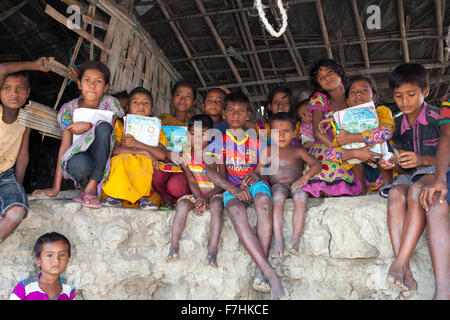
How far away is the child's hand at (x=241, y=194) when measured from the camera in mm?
2586

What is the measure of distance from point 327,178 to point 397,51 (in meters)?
2.88

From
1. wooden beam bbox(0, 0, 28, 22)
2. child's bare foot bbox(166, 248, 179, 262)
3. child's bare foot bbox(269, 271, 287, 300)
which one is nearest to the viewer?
child's bare foot bbox(269, 271, 287, 300)

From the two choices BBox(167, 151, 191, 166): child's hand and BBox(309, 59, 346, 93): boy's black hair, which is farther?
BBox(309, 59, 346, 93): boy's black hair

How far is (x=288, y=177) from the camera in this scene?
2859 mm

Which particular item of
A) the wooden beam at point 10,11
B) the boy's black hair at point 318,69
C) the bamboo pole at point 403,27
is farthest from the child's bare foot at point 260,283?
the wooden beam at point 10,11

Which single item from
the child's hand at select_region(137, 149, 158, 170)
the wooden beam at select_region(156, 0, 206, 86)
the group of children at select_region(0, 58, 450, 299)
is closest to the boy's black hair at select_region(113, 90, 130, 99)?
the group of children at select_region(0, 58, 450, 299)

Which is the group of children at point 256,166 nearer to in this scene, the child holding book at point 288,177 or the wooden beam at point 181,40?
the child holding book at point 288,177

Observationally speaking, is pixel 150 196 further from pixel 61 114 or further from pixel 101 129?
pixel 61 114

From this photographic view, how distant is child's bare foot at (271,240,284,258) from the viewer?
236cm

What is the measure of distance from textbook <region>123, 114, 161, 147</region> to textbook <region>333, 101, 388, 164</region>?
1371 millimetres

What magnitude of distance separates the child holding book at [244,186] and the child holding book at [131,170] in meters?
0.44

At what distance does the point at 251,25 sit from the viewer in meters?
4.62

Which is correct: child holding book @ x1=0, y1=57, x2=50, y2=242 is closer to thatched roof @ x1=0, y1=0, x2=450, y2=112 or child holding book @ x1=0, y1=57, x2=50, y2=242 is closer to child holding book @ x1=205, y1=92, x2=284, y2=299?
thatched roof @ x1=0, y1=0, x2=450, y2=112

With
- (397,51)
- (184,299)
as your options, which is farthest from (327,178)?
(397,51)
